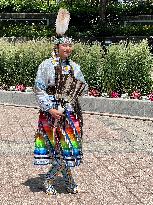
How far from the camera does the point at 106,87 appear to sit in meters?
13.7

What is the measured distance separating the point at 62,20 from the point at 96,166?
8.30ft

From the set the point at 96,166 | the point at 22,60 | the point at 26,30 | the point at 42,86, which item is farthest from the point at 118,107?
the point at 26,30

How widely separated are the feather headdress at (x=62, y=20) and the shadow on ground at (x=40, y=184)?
2.02 metres

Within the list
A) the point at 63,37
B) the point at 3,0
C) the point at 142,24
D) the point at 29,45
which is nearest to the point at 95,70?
the point at 29,45

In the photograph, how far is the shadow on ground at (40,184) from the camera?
7230 millimetres

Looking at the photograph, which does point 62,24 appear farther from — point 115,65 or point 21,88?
point 21,88

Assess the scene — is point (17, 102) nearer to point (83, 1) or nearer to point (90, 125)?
point (90, 125)

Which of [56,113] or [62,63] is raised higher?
[62,63]

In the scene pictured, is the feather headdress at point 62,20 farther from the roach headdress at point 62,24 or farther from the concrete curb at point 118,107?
the concrete curb at point 118,107

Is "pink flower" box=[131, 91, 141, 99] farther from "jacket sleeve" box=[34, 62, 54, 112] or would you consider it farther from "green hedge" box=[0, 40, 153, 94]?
"jacket sleeve" box=[34, 62, 54, 112]

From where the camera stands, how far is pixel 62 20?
268 inches

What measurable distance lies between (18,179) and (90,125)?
3.97 meters

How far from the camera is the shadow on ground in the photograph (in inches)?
285

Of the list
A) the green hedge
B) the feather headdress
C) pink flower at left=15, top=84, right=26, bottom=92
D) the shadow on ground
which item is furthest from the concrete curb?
the feather headdress
